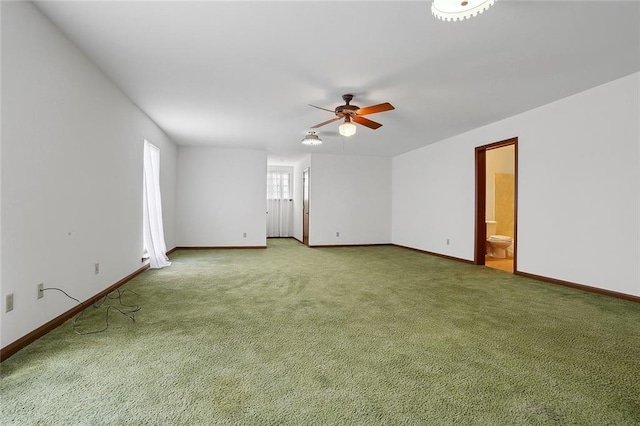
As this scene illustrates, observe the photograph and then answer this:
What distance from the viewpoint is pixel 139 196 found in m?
4.36

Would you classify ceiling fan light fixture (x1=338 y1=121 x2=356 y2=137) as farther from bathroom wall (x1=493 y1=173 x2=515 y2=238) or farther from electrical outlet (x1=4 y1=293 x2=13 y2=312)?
bathroom wall (x1=493 y1=173 x2=515 y2=238)

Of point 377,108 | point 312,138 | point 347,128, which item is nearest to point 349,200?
point 312,138

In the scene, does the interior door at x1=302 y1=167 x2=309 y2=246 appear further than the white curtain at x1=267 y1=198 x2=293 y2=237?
No

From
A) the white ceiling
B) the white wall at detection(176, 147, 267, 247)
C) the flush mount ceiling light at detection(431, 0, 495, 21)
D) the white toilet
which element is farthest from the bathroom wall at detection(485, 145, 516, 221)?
the flush mount ceiling light at detection(431, 0, 495, 21)

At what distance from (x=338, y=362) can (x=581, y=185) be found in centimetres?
380

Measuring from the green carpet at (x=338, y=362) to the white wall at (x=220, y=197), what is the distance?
12.8 ft

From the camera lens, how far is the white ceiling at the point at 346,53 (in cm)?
222

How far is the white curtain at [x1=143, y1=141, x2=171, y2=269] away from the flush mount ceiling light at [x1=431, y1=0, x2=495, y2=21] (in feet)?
14.3

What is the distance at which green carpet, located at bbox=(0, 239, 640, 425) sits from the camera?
1385 millimetres

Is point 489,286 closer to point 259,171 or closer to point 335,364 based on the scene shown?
point 335,364

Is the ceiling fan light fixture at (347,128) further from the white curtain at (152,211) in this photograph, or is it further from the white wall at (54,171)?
the white curtain at (152,211)

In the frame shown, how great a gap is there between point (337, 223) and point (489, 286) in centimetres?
446

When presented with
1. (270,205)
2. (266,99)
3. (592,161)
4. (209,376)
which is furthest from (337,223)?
(209,376)

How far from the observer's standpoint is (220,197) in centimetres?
728
